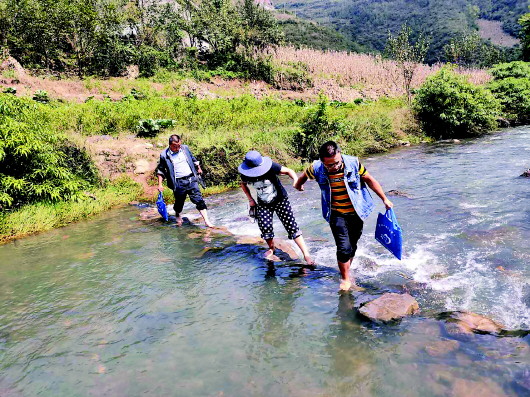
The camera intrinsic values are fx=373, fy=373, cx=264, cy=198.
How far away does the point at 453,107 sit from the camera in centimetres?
1794

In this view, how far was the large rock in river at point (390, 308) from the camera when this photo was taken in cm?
378

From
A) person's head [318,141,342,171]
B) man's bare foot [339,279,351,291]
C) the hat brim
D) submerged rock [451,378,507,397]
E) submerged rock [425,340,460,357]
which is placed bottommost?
man's bare foot [339,279,351,291]

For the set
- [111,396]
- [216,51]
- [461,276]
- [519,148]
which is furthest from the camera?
[216,51]

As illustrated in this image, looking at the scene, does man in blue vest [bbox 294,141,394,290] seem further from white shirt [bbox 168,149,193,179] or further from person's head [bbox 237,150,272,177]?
white shirt [bbox 168,149,193,179]

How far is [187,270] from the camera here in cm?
546

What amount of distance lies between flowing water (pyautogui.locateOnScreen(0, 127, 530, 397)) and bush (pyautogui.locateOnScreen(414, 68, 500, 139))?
12019 millimetres

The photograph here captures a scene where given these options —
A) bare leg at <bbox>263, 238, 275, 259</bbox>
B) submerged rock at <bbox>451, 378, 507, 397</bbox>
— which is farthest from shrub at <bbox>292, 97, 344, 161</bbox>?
submerged rock at <bbox>451, 378, 507, 397</bbox>

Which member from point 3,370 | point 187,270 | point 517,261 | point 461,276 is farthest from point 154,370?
point 517,261

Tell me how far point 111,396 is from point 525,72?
94.0 feet

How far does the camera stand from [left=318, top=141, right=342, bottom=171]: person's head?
13.4 ft

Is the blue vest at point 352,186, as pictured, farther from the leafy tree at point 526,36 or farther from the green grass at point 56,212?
the leafy tree at point 526,36

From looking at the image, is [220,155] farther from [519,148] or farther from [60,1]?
[60,1]

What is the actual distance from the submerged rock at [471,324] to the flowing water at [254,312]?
0.10 meters

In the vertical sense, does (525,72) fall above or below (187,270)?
above
